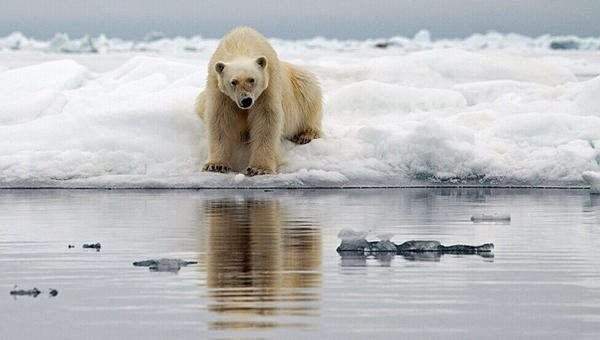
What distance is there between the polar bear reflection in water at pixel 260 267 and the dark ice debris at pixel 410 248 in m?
0.22

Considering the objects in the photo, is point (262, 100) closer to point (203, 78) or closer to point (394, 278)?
point (203, 78)

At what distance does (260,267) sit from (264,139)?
216 inches

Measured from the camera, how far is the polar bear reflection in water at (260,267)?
499 centimetres

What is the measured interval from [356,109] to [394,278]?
966 cm

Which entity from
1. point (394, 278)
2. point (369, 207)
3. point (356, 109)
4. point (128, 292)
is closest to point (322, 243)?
point (394, 278)

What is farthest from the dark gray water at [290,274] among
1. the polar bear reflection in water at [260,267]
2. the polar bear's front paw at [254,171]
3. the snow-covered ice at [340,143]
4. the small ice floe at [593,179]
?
the snow-covered ice at [340,143]

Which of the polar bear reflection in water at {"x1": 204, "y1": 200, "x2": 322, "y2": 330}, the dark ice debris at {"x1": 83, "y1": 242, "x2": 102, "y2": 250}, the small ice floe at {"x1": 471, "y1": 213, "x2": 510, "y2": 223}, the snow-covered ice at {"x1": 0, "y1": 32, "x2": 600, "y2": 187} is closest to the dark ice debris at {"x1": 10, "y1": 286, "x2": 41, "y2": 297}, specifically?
the polar bear reflection in water at {"x1": 204, "y1": 200, "x2": 322, "y2": 330}

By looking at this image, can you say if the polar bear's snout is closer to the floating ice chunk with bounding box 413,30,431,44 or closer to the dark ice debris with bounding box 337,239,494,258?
the dark ice debris with bounding box 337,239,494,258

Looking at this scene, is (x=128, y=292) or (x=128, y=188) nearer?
(x=128, y=292)

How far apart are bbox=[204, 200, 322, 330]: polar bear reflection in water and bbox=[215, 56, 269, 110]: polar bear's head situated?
6.10 feet

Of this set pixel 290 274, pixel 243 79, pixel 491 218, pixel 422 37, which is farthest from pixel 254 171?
pixel 422 37

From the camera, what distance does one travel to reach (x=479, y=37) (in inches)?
2581

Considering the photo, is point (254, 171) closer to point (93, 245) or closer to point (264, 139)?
point (264, 139)

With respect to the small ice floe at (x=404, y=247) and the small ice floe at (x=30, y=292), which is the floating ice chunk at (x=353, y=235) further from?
the small ice floe at (x=30, y=292)
